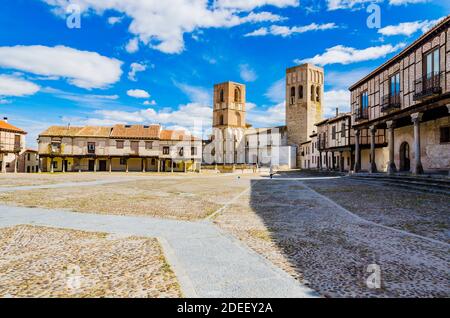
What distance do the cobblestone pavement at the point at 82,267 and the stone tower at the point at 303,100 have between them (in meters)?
57.6

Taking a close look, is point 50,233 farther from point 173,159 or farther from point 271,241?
point 173,159

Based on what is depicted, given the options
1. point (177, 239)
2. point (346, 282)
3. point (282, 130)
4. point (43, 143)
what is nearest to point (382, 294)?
point (346, 282)

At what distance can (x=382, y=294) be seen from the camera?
Result: 2.89 metres

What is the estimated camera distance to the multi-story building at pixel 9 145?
4081cm

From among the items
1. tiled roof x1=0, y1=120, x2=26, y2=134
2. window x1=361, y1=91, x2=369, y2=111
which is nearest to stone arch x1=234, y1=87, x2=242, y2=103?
tiled roof x1=0, y1=120, x2=26, y2=134

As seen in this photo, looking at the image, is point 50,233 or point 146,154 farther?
point 146,154

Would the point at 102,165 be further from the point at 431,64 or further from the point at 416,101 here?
the point at 431,64

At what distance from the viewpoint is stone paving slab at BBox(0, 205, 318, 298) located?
298cm

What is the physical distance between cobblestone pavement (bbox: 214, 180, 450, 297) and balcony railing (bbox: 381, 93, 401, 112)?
43.9 feet

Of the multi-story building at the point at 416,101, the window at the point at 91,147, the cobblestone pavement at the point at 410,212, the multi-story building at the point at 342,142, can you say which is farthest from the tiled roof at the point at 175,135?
the cobblestone pavement at the point at 410,212

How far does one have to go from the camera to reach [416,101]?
15.5m

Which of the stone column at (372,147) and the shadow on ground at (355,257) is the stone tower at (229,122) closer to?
the stone column at (372,147)

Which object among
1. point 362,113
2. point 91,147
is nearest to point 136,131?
point 91,147
